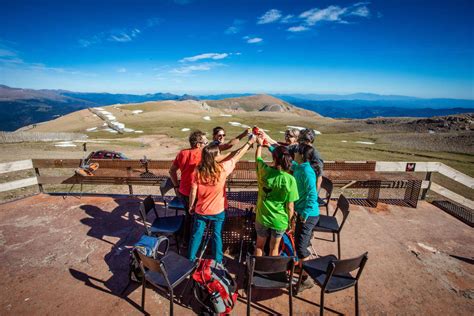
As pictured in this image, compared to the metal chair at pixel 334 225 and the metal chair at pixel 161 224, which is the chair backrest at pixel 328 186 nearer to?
the metal chair at pixel 334 225

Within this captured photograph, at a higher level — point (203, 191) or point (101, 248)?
point (203, 191)

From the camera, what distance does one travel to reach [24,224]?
5.40m

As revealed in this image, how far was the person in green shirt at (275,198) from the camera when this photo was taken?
3137mm

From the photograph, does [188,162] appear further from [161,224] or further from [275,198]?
[275,198]

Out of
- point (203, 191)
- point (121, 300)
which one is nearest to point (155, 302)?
point (121, 300)

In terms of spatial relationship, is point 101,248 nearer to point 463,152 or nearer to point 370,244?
point 370,244

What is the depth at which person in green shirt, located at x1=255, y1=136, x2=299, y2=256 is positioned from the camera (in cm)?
314

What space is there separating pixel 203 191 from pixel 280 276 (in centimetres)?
156

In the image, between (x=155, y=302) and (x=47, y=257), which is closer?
(x=155, y=302)

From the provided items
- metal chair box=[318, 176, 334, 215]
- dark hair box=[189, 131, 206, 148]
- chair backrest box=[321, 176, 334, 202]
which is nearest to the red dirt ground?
metal chair box=[318, 176, 334, 215]

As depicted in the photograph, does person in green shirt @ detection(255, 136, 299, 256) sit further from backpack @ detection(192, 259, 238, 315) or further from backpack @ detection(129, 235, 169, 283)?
backpack @ detection(129, 235, 169, 283)

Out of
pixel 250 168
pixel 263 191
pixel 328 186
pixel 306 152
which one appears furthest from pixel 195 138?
pixel 328 186

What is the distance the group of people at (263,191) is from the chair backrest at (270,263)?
22.1 inches

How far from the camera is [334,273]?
111 inches
